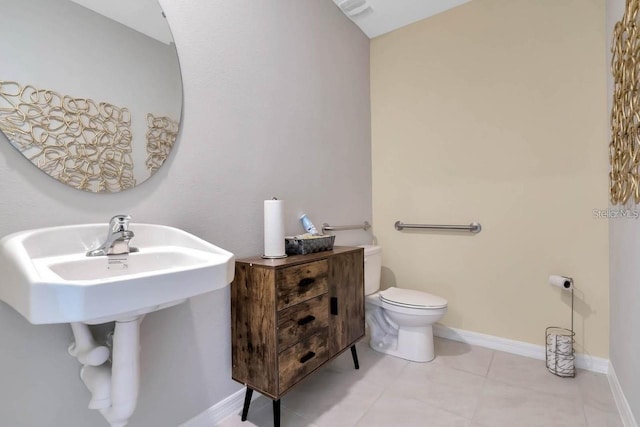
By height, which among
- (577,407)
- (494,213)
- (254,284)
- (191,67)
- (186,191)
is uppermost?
(191,67)

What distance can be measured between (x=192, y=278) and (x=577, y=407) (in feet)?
6.31

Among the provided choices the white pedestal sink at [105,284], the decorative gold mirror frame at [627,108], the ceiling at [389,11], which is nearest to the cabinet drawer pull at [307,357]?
the white pedestal sink at [105,284]

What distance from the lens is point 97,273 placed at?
0.96 m

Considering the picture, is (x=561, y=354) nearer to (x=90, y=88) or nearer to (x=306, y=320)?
(x=306, y=320)

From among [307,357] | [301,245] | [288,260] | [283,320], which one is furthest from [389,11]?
[307,357]

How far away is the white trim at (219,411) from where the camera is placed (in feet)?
4.35

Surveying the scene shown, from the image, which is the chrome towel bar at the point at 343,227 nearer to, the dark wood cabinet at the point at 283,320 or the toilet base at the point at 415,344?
the dark wood cabinet at the point at 283,320

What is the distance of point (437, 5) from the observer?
2.23 m

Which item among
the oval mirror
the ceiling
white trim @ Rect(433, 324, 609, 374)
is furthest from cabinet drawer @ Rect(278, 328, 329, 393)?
the ceiling

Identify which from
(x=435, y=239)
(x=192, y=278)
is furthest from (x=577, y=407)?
(x=192, y=278)

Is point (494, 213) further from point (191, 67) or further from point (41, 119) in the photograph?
point (41, 119)

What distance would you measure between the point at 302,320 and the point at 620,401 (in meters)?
1.59

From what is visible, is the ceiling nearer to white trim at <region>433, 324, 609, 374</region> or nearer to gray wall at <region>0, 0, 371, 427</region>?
gray wall at <region>0, 0, 371, 427</region>

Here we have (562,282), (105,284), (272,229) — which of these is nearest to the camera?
(105,284)
